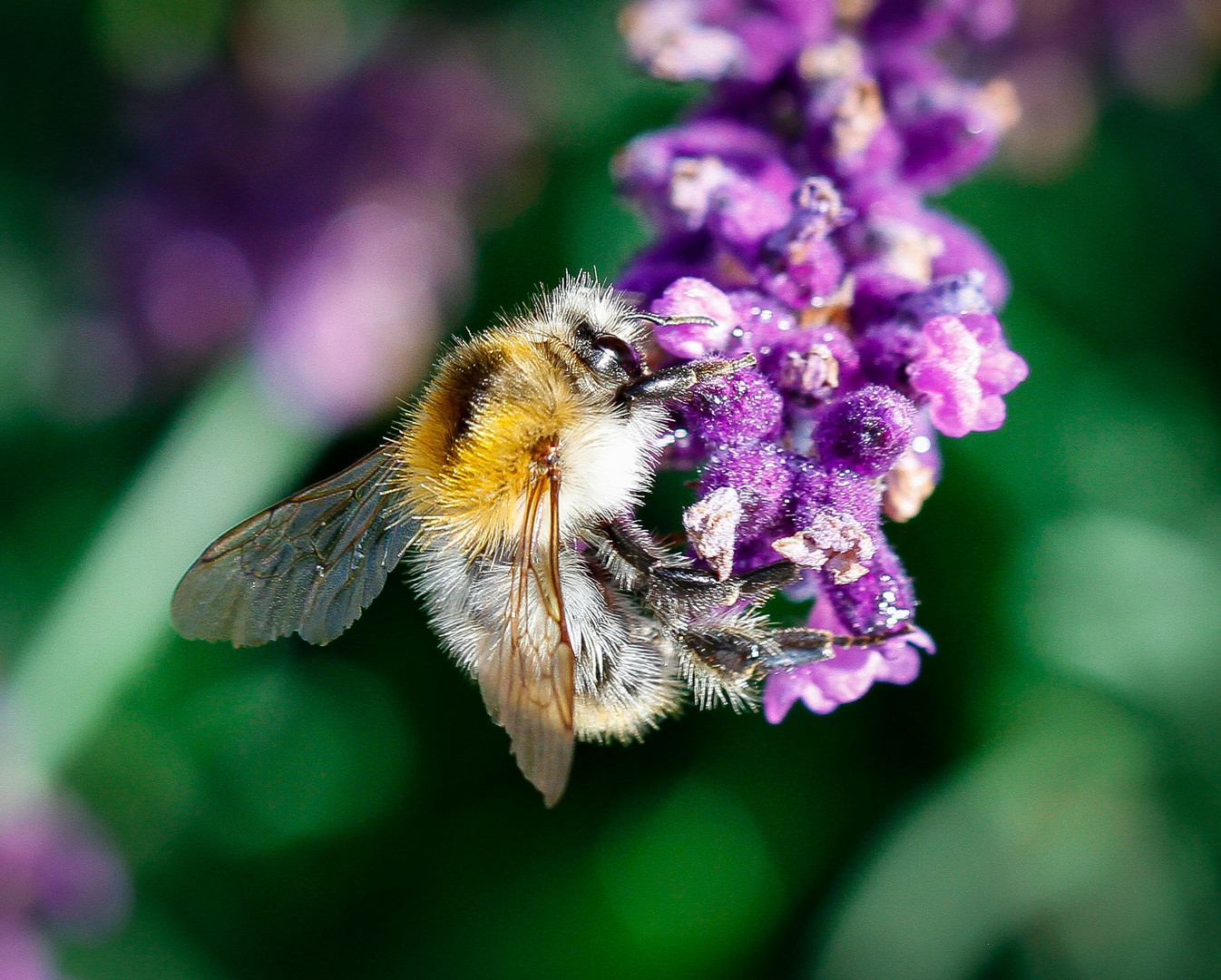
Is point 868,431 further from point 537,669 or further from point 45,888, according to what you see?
point 45,888

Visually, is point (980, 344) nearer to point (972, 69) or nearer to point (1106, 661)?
point (1106, 661)

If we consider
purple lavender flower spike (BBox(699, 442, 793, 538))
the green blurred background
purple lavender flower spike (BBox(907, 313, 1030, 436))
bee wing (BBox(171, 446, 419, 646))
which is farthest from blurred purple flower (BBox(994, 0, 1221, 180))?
bee wing (BBox(171, 446, 419, 646))

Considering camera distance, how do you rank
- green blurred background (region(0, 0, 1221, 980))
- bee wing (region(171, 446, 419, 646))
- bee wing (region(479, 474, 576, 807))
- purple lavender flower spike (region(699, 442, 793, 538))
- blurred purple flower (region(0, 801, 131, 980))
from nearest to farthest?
bee wing (region(479, 474, 576, 807)) → purple lavender flower spike (region(699, 442, 793, 538)) → bee wing (region(171, 446, 419, 646)) → green blurred background (region(0, 0, 1221, 980)) → blurred purple flower (region(0, 801, 131, 980))

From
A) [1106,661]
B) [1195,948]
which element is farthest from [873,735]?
[1195,948]

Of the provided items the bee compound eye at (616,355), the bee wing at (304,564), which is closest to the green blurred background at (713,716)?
the bee wing at (304,564)

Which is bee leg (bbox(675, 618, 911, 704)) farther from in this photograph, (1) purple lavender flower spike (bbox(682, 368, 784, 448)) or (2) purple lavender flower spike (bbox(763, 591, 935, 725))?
(1) purple lavender flower spike (bbox(682, 368, 784, 448))

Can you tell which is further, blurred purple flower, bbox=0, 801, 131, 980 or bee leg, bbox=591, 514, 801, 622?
blurred purple flower, bbox=0, 801, 131, 980

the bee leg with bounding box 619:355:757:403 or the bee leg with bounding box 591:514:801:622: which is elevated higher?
the bee leg with bounding box 619:355:757:403
